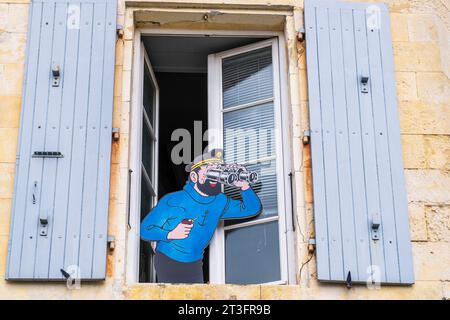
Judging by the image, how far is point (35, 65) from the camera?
629cm

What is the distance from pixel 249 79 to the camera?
22.2 ft

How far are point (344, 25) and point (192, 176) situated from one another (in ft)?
4.21

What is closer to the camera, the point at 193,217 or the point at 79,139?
the point at 79,139

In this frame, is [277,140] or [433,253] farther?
[277,140]

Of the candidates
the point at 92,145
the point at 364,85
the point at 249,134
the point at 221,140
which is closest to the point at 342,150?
the point at 364,85

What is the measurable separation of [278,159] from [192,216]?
0.61m

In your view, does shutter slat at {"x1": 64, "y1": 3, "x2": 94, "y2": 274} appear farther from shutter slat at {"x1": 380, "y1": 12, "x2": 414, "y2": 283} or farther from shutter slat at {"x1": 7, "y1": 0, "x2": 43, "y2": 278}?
shutter slat at {"x1": 380, "y1": 12, "x2": 414, "y2": 283}

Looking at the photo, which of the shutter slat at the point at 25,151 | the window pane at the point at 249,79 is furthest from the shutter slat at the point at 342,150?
the shutter slat at the point at 25,151

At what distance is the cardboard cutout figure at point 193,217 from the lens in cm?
630

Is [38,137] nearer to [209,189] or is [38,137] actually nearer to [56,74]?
[56,74]

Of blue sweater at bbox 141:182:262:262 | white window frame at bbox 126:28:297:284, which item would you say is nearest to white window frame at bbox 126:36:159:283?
white window frame at bbox 126:28:297:284

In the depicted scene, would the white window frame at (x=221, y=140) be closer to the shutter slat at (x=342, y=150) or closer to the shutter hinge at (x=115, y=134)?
the shutter slat at (x=342, y=150)
